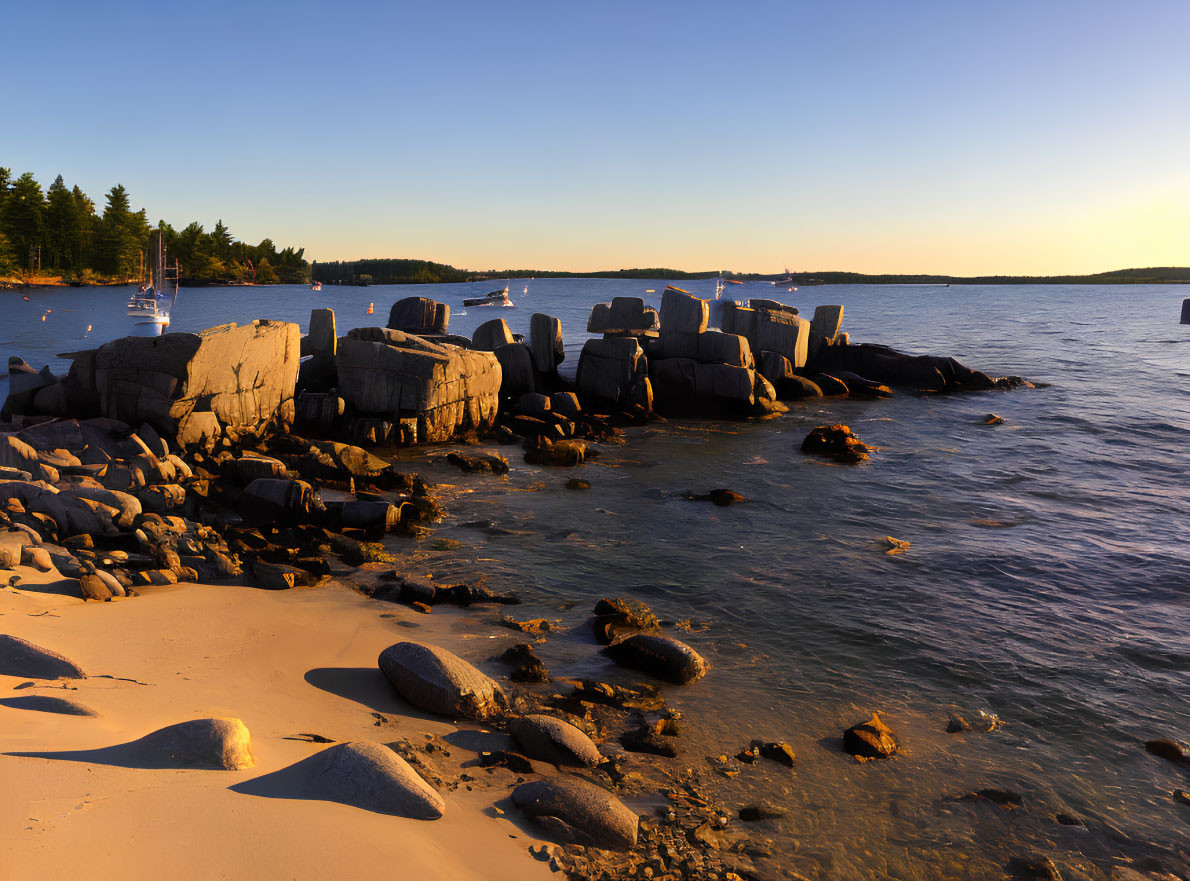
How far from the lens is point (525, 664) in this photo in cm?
697

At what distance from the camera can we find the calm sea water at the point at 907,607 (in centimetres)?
542

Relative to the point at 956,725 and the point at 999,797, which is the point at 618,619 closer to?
the point at 956,725

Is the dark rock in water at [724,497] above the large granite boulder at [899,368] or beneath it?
beneath

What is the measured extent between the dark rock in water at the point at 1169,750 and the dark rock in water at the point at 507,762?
5177 millimetres

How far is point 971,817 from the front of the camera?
5.39 meters

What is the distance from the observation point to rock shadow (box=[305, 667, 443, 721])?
6008mm

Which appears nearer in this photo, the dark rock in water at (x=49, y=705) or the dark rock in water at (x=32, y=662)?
the dark rock in water at (x=49, y=705)

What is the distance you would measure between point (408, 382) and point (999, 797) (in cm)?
1361

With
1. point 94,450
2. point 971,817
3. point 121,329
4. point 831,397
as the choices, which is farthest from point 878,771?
point 121,329

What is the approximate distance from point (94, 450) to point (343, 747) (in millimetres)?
9671

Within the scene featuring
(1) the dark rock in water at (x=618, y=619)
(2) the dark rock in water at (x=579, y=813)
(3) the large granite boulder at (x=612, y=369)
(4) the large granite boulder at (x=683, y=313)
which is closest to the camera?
(2) the dark rock in water at (x=579, y=813)

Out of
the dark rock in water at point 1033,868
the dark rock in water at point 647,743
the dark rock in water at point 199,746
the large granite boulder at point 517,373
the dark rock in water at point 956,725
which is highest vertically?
the large granite boulder at point 517,373

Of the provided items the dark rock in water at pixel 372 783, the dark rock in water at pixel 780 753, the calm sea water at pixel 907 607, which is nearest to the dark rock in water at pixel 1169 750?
the calm sea water at pixel 907 607

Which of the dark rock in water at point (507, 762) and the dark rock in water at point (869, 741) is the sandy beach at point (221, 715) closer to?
the dark rock in water at point (507, 762)
